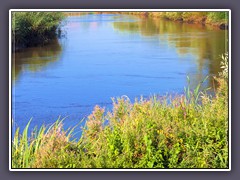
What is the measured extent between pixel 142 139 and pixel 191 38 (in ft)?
4.25

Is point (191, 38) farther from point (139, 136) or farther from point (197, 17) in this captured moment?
point (139, 136)

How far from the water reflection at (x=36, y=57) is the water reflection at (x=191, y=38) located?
0.65 m

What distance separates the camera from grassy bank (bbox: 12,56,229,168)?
8.15m

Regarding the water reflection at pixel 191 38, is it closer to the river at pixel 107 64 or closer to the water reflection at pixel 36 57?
the river at pixel 107 64

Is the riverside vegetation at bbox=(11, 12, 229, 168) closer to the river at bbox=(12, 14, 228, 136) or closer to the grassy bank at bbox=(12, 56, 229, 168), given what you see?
the grassy bank at bbox=(12, 56, 229, 168)

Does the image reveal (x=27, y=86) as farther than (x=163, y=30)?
No

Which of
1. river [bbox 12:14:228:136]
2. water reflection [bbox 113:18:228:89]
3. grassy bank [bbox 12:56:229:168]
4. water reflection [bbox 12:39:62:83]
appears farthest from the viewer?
water reflection [bbox 113:18:228:89]

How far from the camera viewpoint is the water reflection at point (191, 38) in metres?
8.62

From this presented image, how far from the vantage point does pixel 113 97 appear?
337 inches

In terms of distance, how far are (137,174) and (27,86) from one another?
1.33 m

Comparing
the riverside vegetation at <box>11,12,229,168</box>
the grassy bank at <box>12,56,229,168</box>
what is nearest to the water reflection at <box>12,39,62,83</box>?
the riverside vegetation at <box>11,12,229,168</box>

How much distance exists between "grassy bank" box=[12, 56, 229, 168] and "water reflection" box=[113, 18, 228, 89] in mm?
195
